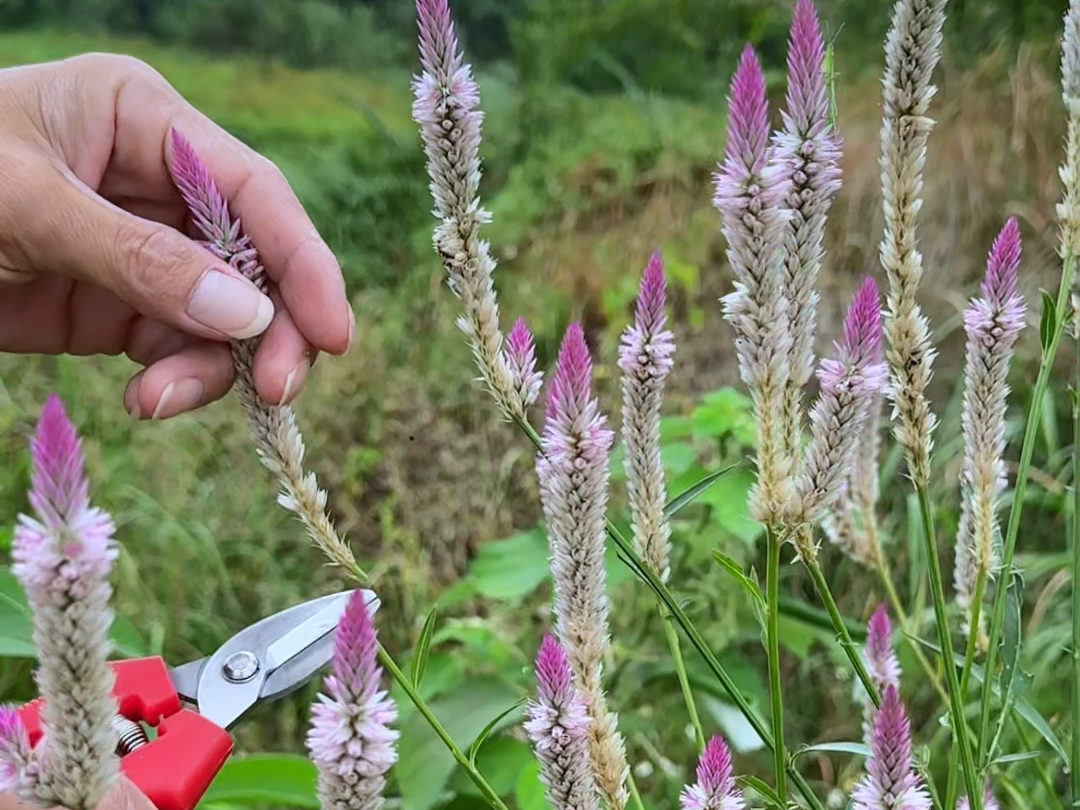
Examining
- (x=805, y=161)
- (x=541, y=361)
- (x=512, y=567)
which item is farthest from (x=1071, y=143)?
(x=541, y=361)

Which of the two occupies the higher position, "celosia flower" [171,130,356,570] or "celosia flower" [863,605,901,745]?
"celosia flower" [171,130,356,570]

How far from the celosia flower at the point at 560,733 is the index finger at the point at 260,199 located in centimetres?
35

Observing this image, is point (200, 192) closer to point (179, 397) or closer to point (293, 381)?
point (293, 381)

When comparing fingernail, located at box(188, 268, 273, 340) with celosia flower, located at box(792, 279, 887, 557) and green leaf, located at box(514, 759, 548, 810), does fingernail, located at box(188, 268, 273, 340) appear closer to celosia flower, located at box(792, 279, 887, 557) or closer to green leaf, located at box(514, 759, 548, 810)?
celosia flower, located at box(792, 279, 887, 557)

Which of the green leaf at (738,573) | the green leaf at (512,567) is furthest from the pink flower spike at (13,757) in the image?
the green leaf at (512,567)

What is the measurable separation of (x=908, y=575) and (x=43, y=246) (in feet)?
3.80

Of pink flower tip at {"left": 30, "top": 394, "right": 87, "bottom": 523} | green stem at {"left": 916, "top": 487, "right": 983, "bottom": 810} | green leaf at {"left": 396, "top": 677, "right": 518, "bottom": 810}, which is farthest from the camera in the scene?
green leaf at {"left": 396, "top": 677, "right": 518, "bottom": 810}

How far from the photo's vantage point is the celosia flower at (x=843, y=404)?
40 centimetres

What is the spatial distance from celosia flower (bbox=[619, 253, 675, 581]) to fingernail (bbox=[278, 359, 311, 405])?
175 mm

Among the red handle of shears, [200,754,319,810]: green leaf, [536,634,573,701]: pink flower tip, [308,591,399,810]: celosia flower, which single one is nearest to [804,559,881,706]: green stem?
[536,634,573,701]: pink flower tip

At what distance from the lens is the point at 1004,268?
471mm

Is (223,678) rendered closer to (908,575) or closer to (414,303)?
(908,575)

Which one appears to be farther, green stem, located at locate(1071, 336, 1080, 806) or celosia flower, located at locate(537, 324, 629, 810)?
green stem, located at locate(1071, 336, 1080, 806)

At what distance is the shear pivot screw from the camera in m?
0.59
